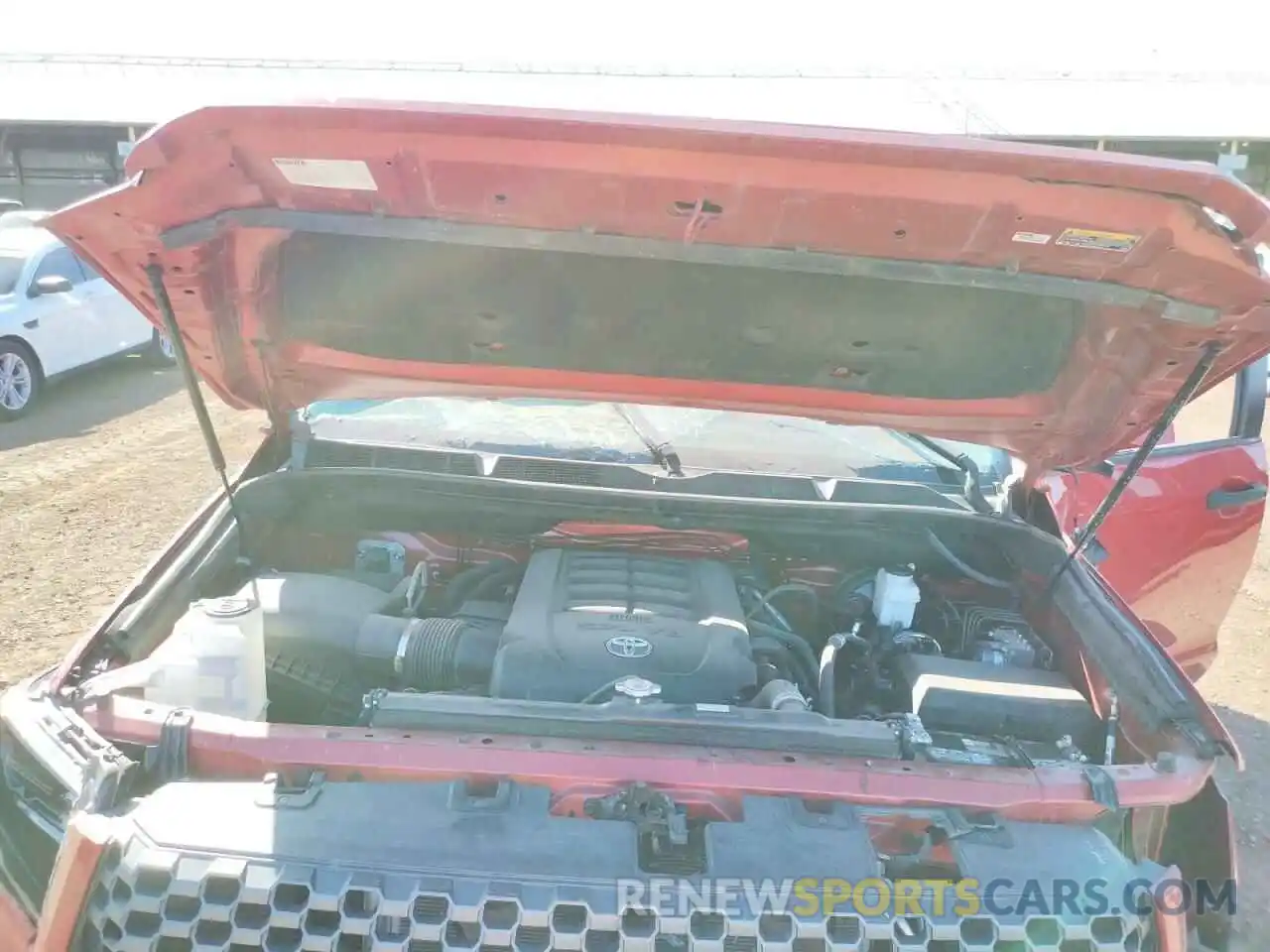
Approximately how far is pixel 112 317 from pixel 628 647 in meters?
8.16

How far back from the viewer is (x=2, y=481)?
20.1 feet

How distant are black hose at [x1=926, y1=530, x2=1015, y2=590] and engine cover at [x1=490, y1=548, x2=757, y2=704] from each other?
640 millimetres

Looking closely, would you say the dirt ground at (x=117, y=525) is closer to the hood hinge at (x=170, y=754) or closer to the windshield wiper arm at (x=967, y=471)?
the windshield wiper arm at (x=967, y=471)

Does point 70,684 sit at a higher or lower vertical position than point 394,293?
lower

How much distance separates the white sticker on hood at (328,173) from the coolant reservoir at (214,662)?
90cm

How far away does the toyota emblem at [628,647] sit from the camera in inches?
82.9

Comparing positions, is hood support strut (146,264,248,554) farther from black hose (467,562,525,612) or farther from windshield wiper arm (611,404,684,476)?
windshield wiper arm (611,404,684,476)

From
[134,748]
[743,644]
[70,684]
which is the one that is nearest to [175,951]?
[134,748]

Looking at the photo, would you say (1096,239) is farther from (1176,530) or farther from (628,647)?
(1176,530)

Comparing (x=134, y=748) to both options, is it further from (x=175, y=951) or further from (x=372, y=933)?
(x=372, y=933)

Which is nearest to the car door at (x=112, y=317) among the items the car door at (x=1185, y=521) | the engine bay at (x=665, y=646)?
the engine bay at (x=665, y=646)

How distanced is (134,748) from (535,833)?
795mm

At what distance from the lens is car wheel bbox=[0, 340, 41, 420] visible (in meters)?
7.42

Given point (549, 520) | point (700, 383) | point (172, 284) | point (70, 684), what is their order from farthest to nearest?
point (549, 520) → point (700, 383) → point (172, 284) → point (70, 684)
